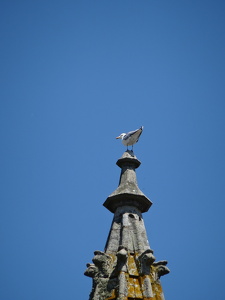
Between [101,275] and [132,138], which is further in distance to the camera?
[132,138]

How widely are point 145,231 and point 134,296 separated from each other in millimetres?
1929

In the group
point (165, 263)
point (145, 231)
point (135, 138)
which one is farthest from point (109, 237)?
point (135, 138)

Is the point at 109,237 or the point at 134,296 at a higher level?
the point at 109,237

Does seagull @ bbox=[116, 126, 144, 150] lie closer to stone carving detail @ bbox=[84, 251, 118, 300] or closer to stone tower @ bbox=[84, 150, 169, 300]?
stone tower @ bbox=[84, 150, 169, 300]

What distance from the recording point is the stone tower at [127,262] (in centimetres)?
665

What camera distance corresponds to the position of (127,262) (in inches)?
280

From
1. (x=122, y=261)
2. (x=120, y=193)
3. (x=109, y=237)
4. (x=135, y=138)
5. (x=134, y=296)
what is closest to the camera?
(x=134, y=296)

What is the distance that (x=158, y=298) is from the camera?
666cm

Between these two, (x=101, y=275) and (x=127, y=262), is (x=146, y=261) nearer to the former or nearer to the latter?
(x=127, y=262)

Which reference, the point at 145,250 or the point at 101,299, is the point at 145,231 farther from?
the point at 101,299

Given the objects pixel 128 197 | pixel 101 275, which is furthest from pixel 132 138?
pixel 101 275

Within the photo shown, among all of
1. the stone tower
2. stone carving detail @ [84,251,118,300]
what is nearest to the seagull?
the stone tower

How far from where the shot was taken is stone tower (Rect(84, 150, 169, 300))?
6.65 meters

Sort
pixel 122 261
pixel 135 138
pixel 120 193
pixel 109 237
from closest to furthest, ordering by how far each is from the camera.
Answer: pixel 122 261, pixel 109 237, pixel 120 193, pixel 135 138
